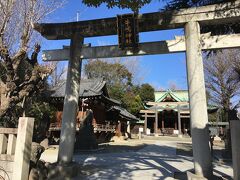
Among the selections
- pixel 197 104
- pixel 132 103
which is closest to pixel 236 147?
pixel 197 104

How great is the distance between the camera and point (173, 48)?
7.46 metres

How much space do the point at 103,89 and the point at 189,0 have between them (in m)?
19.8

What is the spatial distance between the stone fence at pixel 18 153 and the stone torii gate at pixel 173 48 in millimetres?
1521

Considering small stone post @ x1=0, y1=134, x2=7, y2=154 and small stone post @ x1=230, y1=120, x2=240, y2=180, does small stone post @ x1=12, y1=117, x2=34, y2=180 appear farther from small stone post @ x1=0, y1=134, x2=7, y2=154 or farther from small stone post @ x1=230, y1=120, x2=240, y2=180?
small stone post @ x1=230, y1=120, x2=240, y2=180

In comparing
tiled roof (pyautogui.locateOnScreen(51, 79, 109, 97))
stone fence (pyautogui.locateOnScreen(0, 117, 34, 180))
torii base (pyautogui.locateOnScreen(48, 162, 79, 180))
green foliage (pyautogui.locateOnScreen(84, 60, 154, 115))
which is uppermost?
green foliage (pyautogui.locateOnScreen(84, 60, 154, 115))

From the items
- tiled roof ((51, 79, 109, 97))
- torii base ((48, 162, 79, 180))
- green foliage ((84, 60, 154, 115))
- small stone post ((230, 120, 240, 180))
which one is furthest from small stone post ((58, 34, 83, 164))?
green foliage ((84, 60, 154, 115))

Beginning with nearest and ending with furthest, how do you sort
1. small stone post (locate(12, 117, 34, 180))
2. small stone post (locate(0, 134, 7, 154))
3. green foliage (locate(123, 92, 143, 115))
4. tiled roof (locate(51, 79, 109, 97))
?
small stone post (locate(12, 117, 34, 180)), small stone post (locate(0, 134, 7, 154)), tiled roof (locate(51, 79, 109, 97)), green foliage (locate(123, 92, 143, 115))

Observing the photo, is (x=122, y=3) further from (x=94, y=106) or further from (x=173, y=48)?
(x=94, y=106)

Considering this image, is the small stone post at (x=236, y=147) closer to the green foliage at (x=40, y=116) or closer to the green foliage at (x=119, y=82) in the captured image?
the green foliage at (x=40, y=116)

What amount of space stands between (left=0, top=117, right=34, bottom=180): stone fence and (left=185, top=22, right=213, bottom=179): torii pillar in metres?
4.05

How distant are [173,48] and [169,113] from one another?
3699cm

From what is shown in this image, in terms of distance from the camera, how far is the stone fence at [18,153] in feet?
19.9

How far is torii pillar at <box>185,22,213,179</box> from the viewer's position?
635cm

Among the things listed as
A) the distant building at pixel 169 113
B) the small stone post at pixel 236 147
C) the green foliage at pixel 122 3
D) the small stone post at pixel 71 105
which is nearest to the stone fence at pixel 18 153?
the small stone post at pixel 71 105
